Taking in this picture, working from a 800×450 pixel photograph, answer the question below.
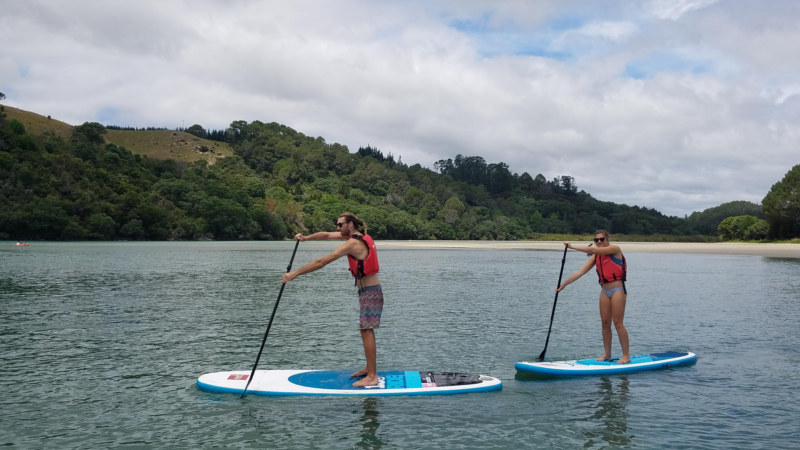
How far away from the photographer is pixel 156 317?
20125 mm

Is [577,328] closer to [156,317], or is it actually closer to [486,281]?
[156,317]

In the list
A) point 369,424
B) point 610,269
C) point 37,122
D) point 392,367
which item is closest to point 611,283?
point 610,269

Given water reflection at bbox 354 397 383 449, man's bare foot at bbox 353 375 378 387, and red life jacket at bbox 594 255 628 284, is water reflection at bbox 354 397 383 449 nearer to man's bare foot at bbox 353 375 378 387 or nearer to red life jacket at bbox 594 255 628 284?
man's bare foot at bbox 353 375 378 387

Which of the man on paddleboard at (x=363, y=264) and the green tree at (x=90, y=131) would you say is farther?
the green tree at (x=90, y=131)

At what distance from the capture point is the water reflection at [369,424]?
27.8 feet

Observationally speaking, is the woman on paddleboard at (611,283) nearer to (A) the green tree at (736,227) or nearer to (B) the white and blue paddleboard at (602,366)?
(B) the white and blue paddleboard at (602,366)

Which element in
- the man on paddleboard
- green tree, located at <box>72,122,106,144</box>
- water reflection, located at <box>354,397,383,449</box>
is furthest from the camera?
green tree, located at <box>72,122,106,144</box>

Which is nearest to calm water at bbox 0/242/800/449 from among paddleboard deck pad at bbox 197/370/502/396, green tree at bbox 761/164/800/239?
paddleboard deck pad at bbox 197/370/502/396

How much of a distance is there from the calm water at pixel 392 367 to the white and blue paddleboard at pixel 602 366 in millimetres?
242

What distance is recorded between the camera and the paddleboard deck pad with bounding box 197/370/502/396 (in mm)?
10633

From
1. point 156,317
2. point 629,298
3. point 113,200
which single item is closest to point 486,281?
point 629,298

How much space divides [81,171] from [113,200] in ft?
33.6

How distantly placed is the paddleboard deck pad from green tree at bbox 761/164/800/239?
105 metres

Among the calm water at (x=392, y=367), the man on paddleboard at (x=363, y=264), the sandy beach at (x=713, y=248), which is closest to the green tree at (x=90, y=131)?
the sandy beach at (x=713, y=248)
